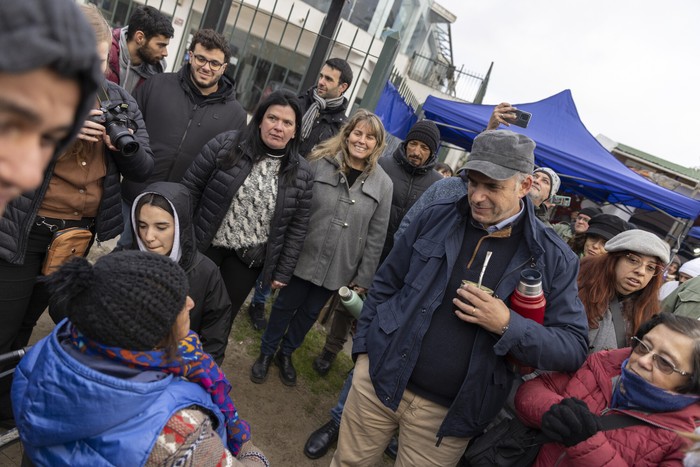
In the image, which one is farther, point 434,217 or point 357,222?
point 357,222

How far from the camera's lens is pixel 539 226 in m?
1.97

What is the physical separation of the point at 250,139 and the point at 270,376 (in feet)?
6.03

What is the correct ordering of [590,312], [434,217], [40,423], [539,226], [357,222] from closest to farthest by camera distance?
[40,423]
[539,226]
[434,217]
[590,312]
[357,222]

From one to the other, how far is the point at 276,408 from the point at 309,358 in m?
0.75

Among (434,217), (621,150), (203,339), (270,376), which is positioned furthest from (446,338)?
(621,150)

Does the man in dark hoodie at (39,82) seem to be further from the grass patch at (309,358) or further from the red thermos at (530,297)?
the grass patch at (309,358)

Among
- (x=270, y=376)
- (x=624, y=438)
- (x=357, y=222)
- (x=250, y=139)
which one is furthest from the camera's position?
(x=270, y=376)

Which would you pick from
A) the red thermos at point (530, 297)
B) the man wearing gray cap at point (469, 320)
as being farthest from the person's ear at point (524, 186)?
the red thermos at point (530, 297)

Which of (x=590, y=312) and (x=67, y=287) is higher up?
(x=590, y=312)

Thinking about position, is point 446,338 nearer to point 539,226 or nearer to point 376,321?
point 376,321

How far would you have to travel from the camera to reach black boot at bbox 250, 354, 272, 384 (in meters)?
3.36

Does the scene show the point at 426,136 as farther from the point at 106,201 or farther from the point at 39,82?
the point at 39,82

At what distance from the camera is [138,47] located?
326 cm

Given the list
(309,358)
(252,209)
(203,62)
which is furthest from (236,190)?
(309,358)
